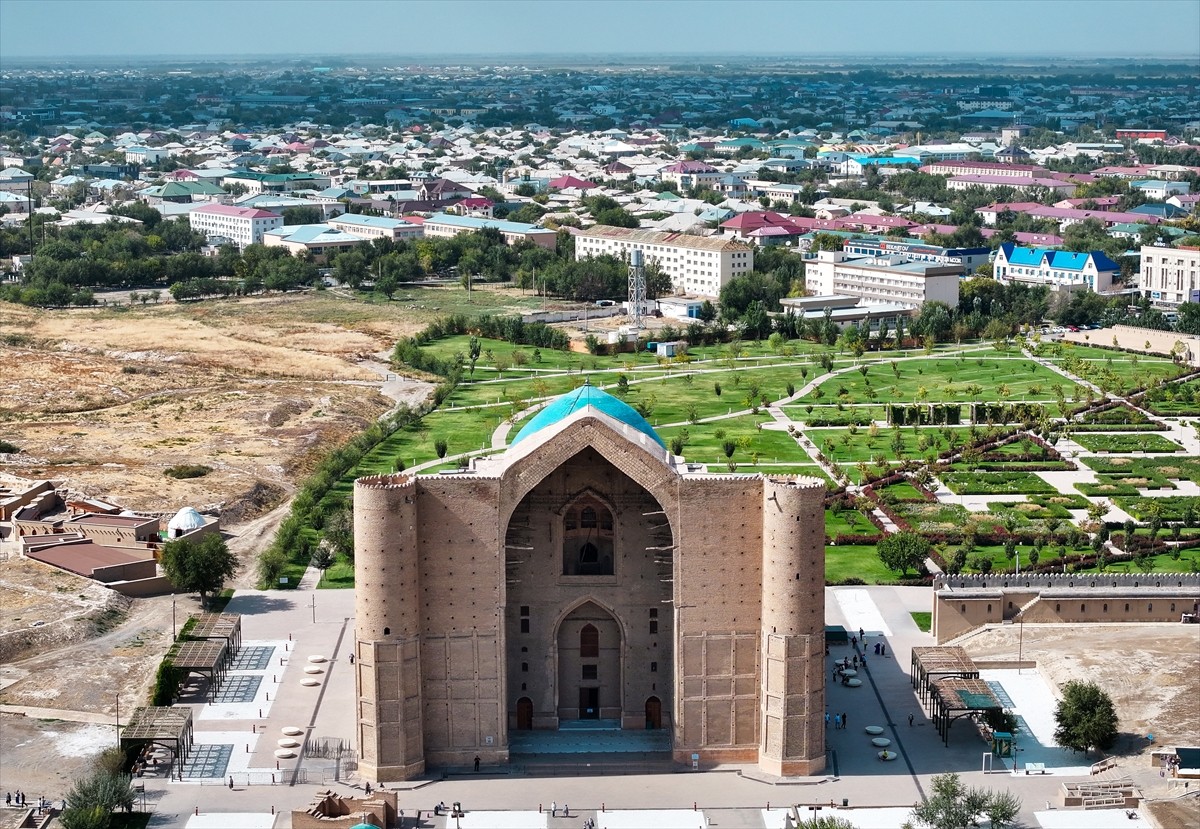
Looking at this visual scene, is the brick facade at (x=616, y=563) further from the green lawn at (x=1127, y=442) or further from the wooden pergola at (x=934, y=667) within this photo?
the green lawn at (x=1127, y=442)

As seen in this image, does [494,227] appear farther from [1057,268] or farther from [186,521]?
[186,521]

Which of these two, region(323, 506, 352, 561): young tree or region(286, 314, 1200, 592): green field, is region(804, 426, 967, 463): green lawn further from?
region(323, 506, 352, 561): young tree

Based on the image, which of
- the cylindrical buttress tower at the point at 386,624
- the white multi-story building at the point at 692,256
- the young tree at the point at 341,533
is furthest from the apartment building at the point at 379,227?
the cylindrical buttress tower at the point at 386,624

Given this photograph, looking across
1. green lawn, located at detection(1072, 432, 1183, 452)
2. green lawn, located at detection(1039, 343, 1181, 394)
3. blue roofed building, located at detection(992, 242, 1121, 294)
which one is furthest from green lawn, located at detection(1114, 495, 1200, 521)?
blue roofed building, located at detection(992, 242, 1121, 294)

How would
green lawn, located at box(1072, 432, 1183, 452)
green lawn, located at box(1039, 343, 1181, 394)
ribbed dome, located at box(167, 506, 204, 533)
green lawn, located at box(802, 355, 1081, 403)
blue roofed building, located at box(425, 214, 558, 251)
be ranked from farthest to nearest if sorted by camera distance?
1. blue roofed building, located at box(425, 214, 558, 251)
2. green lawn, located at box(1039, 343, 1181, 394)
3. green lawn, located at box(802, 355, 1081, 403)
4. green lawn, located at box(1072, 432, 1183, 452)
5. ribbed dome, located at box(167, 506, 204, 533)

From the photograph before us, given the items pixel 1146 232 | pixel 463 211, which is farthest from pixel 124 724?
pixel 463 211

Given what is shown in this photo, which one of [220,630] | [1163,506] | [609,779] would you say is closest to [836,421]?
[1163,506]
